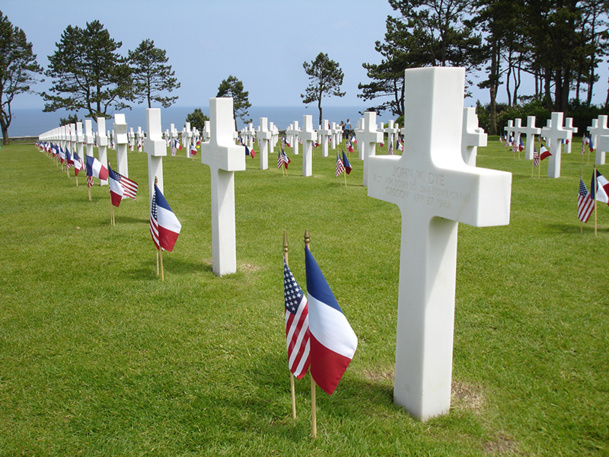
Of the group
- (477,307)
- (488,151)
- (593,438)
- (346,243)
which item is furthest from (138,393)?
(488,151)

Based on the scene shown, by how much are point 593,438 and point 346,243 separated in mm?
5586

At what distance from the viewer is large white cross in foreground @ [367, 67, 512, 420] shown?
355 cm

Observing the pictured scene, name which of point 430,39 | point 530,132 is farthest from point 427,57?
point 530,132

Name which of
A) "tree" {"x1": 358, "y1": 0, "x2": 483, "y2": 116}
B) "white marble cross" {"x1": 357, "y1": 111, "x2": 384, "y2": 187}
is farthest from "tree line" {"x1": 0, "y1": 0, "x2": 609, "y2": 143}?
"white marble cross" {"x1": 357, "y1": 111, "x2": 384, "y2": 187}

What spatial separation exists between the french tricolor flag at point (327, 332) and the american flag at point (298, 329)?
164 mm

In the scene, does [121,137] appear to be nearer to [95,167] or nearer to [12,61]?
[95,167]

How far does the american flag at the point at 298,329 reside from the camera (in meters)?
3.61

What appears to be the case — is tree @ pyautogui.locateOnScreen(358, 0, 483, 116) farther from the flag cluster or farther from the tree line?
Answer: the flag cluster

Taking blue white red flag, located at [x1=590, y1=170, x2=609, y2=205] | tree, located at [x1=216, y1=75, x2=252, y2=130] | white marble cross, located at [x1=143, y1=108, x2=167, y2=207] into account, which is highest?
tree, located at [x1=216, y1=75, x2=252, y2=130]

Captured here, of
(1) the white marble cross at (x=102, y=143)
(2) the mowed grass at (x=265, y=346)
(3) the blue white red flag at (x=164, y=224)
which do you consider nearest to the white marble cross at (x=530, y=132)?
(2) the mowed grass at (x=265, y=346)

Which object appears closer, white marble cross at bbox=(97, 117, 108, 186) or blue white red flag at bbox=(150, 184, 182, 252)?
blue white red flag at bbox=(150, 184, 182, 252)

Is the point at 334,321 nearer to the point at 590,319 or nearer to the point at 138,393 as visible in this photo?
the point at 138,393

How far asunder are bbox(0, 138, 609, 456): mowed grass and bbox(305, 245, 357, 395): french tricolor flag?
540 mm

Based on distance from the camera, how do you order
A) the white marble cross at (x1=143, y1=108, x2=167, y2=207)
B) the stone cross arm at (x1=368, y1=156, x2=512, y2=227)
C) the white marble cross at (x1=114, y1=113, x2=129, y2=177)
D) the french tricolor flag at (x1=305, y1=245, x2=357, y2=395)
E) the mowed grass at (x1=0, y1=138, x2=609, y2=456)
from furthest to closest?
the white marble cross at (x1=114, y1=113, x2=129, y2=177) → the white marble cross at (x1=143, y1=108, x2=167, y2=207) → the mowed grass at (x1=0, y1=138, x2=609, y2=456) → the french tricolor flag at (x1=305, y1=245, x2=357, y2=395) → the stone cross arm at (x1=368, y1=156, x2=512, y2=227)
